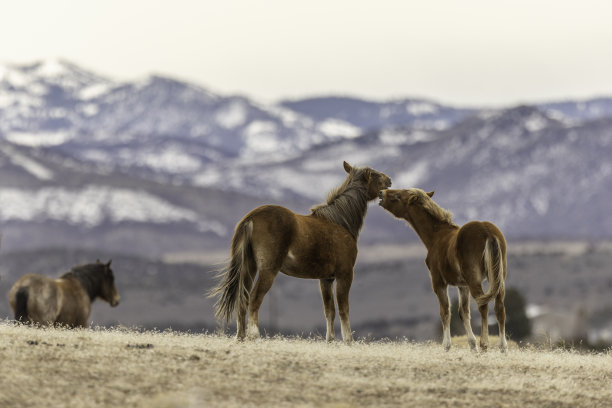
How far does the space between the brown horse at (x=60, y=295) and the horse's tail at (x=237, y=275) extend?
7.65m

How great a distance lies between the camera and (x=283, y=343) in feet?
57.0

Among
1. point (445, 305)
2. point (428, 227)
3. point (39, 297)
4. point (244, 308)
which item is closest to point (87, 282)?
point (39, 297)

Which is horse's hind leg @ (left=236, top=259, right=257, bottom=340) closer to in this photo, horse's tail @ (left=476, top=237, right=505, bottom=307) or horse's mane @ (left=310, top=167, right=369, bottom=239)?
horse's mane @ (left=310, top=167, right=369, bottom=239)

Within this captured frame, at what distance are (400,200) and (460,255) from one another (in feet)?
6.49

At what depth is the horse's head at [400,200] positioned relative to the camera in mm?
18406

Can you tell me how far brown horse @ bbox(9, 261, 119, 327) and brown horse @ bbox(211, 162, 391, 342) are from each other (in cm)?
783

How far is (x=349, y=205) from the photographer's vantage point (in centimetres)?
1866

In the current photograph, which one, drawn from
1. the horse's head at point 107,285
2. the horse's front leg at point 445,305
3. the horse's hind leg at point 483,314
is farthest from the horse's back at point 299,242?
the horse's head at point 107,285

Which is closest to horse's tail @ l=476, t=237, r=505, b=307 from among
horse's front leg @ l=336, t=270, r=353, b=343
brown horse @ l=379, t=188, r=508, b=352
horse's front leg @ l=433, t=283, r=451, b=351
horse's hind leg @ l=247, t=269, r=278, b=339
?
brown horse @ l=379, t=188, r=508, b=352

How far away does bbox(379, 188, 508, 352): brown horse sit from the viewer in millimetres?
16797

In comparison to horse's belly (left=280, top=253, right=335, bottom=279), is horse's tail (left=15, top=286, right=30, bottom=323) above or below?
below

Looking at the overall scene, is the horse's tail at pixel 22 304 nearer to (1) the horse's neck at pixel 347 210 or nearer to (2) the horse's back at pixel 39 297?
(2) the horse's back at pixel 39 297

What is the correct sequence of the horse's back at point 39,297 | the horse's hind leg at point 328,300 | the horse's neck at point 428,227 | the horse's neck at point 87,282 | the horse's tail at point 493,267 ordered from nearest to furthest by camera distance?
1. the horse's tail at point 493,267
2. the horse's neck at point 428,227
3. the horse's hind leg at point 328,300
4. the horse's back at point 39,297
5. the horse's neck at point 87,282

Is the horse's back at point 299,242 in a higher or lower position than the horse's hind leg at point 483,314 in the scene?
higher
